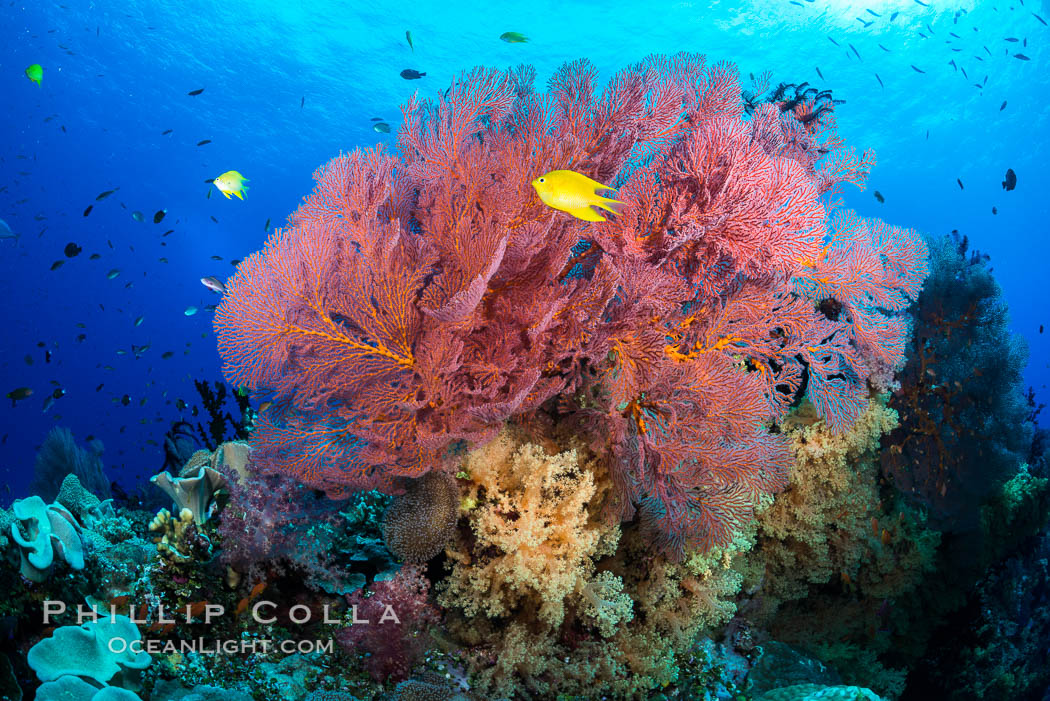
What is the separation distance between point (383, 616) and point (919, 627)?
6.39m

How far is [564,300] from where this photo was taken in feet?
9.16

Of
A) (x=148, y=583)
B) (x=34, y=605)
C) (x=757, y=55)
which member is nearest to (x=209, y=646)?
(x=148, y=583)

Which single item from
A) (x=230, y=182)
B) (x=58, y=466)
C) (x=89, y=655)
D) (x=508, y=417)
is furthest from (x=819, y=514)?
(x=58, y=466)

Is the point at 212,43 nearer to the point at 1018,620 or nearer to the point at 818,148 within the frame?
the point at 818,148

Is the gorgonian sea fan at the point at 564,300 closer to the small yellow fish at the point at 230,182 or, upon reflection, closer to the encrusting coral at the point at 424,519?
the encrusting coral at the point at 424,519

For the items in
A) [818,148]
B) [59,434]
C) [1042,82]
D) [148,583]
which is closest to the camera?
[148,583]

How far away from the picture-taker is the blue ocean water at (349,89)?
25844mm

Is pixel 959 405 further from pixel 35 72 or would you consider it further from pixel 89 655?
pixel 35 72

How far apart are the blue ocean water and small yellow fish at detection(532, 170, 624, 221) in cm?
1007

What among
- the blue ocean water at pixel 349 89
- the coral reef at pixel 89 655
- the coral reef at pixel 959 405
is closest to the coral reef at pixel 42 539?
the coral reef at pixel 89 655

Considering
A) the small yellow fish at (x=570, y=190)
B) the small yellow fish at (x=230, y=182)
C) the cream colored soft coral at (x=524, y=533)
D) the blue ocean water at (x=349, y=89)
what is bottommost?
the cream colored soft coral at (x=524, y=533)

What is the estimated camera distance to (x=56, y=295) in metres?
71.4

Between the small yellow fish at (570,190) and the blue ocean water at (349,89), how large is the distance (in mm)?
10075

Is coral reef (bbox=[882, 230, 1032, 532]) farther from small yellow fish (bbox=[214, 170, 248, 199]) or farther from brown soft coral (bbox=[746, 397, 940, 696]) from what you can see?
small yellow fish (bbox=[214, 170, 248, 199])
